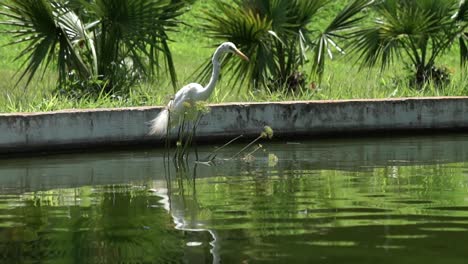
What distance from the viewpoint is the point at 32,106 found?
1363 centimetres

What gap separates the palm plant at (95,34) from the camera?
49.8ft

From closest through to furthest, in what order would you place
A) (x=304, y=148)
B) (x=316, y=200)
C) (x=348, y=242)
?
(x=348, y=242), (x=316, y=200), (x=304, y=148)

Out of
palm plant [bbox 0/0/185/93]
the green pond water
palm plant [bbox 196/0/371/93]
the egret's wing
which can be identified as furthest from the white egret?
palm plant [bbox 196/0/371/93]

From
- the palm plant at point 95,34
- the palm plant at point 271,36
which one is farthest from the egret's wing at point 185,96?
the palm plant at point 271,36

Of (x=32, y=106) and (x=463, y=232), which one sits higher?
(x=32, y=106)

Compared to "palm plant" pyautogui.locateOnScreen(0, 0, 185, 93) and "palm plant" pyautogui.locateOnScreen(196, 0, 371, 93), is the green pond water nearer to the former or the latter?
"palm plant" pyautogui.locateOnScreen(0, 0, 185, 93)

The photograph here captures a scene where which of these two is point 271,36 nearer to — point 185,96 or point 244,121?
point 244,121

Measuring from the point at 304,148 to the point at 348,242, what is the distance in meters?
6.63

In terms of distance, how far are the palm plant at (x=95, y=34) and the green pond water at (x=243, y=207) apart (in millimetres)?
3052

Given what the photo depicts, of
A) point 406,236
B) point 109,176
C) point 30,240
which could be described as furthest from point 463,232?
point 109,176

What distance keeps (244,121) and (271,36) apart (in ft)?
11.1

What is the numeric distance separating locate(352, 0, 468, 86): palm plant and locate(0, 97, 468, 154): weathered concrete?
271cm

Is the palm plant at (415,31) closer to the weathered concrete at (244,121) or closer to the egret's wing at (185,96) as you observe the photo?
the weathered concrete at (244,121)

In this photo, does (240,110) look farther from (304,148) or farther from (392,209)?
(392,209)
